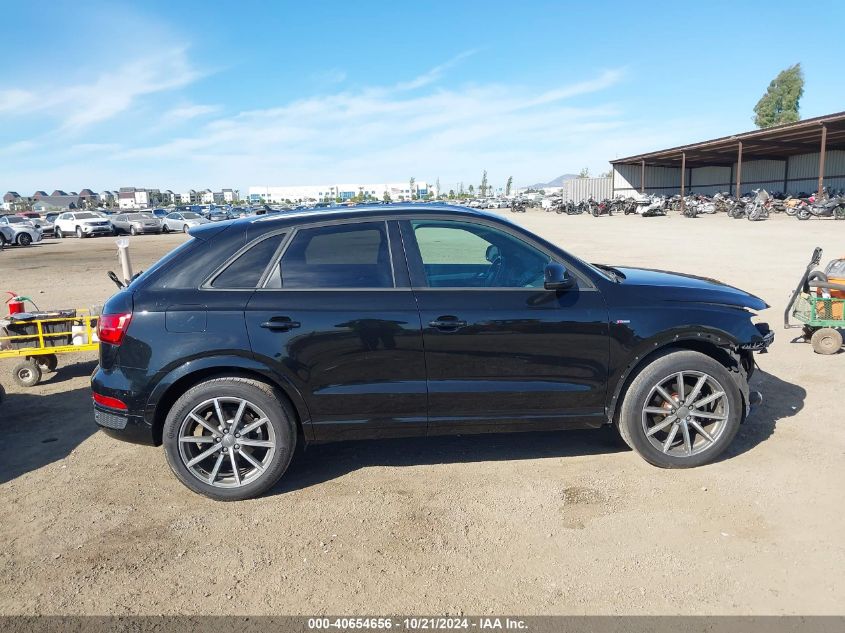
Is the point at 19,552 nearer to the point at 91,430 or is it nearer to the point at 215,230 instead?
the point at 91,430

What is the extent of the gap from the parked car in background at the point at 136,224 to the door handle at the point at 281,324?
3838cm

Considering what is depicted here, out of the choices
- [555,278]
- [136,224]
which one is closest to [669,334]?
[555,278]

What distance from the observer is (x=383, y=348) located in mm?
3699

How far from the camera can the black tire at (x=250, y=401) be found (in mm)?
3637

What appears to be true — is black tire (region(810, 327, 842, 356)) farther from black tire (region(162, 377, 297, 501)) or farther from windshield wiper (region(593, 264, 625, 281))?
black tire (region(162, 377, 297, 501))

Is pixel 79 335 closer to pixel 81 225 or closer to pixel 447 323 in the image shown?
pixel 447 323

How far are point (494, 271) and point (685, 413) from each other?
1.57 metres

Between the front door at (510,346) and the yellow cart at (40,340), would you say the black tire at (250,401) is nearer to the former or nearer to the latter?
the front door at (510,346)

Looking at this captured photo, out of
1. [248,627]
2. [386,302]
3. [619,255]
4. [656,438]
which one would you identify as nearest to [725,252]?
[619,255]

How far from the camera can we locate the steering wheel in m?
3.97

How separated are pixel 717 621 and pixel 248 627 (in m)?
2.05

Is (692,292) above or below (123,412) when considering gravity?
above

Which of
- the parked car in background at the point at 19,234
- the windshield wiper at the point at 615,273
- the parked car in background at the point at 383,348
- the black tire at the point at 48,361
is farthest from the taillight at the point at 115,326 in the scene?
the parked car in background at the point at 19,234

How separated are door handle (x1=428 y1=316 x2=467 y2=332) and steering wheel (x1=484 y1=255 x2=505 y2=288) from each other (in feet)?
1.10
